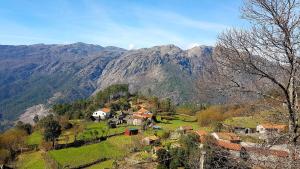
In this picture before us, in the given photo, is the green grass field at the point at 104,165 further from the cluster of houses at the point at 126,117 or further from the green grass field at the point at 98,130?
the cluster of houses at the point at 126,117

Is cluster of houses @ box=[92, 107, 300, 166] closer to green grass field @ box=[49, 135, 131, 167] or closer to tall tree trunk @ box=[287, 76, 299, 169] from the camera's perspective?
tall tree trunk @ box=[287, 76, 299, 169]

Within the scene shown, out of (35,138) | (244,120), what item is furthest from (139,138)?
(244,120)

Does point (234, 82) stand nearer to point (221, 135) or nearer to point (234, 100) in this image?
point (234, 100)

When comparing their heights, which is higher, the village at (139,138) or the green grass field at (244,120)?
the green grass field at (244,120)

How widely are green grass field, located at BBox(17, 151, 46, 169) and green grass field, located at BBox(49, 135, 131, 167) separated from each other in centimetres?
195

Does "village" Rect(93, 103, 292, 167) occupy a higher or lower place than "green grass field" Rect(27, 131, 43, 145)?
higher

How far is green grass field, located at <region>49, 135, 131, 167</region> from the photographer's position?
4956 cm

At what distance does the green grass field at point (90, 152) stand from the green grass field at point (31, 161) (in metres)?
1.95

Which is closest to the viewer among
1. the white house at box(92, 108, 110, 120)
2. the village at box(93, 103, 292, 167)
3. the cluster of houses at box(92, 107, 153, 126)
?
the village at box(93, 103, 292, 167)

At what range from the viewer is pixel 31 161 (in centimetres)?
5156

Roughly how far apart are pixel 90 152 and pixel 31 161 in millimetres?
8759

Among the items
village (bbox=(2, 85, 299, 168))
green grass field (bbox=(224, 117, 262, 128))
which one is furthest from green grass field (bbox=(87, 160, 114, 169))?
green grass field (bbox=(224, 117, 262, 128))

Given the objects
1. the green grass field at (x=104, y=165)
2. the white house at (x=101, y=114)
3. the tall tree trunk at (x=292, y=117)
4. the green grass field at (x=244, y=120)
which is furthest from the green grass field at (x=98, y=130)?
the tall tree trunk at (x=292, y=117)

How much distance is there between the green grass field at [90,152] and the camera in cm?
4956
